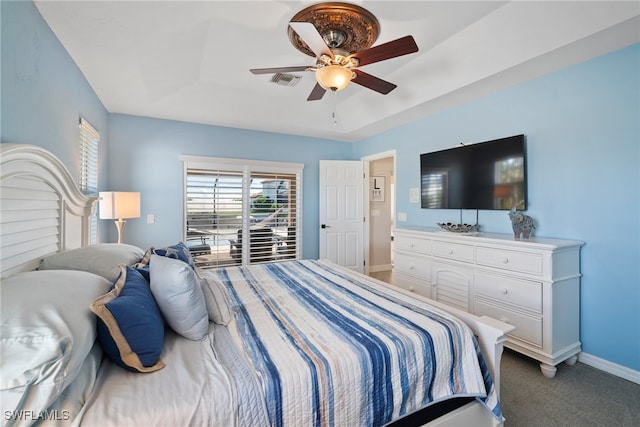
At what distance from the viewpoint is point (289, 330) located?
1426 millimetres

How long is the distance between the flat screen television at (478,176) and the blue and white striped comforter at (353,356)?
5.68 feet

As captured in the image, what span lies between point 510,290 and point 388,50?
7.04 feet

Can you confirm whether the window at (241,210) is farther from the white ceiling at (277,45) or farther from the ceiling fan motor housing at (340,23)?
the ceiling fan motor housing at (340,23)

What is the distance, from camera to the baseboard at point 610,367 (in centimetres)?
210

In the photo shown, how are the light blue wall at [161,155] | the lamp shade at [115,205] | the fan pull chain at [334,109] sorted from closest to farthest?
the lamp shade at [115,205] → the light blue wall at [161,155] → the fan pull chain at [334,109]

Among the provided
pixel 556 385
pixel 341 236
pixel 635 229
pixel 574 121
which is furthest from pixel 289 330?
pixel 341 236

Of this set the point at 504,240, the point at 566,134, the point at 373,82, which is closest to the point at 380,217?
the point at 504,240

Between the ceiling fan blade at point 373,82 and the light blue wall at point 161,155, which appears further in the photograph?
the light blue wall at point 161,155

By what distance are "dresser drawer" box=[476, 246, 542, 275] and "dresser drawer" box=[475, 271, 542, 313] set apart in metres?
0.10

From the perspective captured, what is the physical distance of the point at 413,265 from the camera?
3391 millimetres

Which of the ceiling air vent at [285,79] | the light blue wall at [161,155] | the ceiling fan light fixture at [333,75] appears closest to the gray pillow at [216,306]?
the ceiling fan light fixture at [333,75]

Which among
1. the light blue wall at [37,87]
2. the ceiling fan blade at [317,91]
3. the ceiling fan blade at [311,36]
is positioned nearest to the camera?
the light blue wall at [37,87]

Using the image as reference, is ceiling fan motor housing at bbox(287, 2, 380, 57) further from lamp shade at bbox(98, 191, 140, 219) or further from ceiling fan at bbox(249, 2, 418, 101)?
lamp shade at bbox(98, 191, 140, 219)

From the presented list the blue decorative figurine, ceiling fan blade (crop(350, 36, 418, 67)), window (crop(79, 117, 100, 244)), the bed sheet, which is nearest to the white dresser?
the blue decorative figurine
